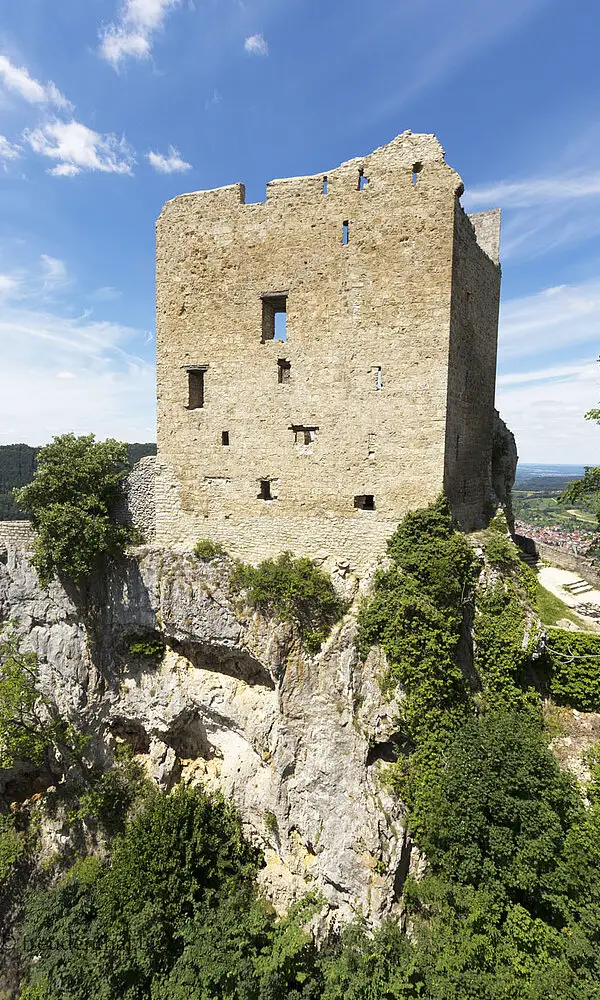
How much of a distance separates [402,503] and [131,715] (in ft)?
39.8

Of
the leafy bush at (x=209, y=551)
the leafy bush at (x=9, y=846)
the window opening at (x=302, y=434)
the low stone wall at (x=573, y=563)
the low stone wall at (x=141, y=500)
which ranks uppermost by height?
the window opening at (x=302, y=434)

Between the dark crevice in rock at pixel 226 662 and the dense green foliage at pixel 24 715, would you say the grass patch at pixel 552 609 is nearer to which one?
the dark crevice in rock at pixel 226 662

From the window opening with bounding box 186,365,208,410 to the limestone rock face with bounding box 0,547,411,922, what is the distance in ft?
17.4

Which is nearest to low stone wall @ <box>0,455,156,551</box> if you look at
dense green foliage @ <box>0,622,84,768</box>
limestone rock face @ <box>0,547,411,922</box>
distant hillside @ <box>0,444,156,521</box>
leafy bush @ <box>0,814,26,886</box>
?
limestone rock face @ <box>0,547,411,922</box>

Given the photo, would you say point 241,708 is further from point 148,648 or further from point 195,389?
point 195,389

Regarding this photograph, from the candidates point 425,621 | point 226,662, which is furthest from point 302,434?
point 226,662

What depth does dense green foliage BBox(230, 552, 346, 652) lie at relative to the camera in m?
14.0

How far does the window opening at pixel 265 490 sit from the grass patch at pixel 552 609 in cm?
940

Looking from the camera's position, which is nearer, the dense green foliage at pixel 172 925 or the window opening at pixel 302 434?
the dense green foliage at pixel 172 925

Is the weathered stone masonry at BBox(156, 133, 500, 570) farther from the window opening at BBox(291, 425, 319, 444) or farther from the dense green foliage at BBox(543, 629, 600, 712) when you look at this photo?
the dense green foliage at BBox(543, 629, 600, 712)

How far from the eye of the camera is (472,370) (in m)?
16.1

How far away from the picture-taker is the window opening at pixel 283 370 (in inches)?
600

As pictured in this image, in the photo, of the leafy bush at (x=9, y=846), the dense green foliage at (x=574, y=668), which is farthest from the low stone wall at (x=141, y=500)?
the dense green foliage at (x=574, y=668)

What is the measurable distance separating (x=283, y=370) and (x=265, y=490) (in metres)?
4.04
